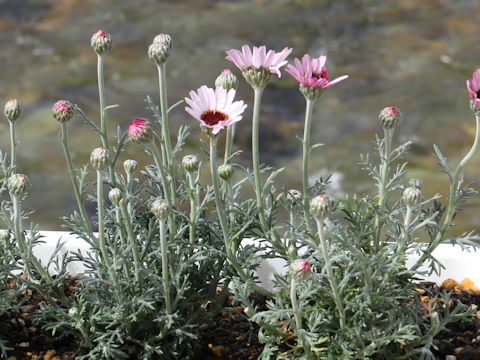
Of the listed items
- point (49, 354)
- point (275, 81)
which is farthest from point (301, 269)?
point (275, 81)

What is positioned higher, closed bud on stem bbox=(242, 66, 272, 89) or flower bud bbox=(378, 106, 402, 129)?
closed bud on stem bbox=(242, 66, 272, 89)

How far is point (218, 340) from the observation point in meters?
1.44

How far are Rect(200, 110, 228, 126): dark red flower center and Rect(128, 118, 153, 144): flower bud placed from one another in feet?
0.29

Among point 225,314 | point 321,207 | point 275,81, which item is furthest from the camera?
point 275,81

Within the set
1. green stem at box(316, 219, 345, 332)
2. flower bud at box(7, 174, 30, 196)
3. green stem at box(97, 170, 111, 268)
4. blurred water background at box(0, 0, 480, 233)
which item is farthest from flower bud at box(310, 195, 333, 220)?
blurred water background at box(0, 0, 480, 233)

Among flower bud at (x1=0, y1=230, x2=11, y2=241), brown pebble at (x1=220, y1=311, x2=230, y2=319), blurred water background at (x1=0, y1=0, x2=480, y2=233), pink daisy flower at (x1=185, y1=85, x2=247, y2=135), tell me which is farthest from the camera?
blurred water background at (x1=0, y1=0, x2=480, y2=233)

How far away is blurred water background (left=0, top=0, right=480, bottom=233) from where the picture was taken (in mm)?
3180

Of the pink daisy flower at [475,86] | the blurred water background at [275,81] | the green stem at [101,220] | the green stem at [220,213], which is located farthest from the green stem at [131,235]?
the blurred water background at [275,81]

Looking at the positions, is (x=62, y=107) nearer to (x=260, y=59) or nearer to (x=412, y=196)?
(x=260, y=59)

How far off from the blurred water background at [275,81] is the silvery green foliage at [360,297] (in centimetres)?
149

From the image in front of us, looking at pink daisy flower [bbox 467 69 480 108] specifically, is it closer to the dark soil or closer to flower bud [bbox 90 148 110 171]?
the dark soil

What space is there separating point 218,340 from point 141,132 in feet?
1.62

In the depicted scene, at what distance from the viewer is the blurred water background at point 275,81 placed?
10.4ft

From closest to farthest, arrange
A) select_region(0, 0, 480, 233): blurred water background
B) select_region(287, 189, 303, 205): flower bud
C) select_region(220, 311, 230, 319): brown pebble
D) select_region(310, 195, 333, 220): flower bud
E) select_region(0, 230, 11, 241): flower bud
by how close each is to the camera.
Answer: select_region(310, 195, 333, 220): flower bud
select_region(287, 189, 303, 205): flower bud
select_region(0, 230, 11, 241): flower bud
select_region(220, 311, 230, 319): brown pebble
select_region(0, 0, 480, 233): blurred water background
